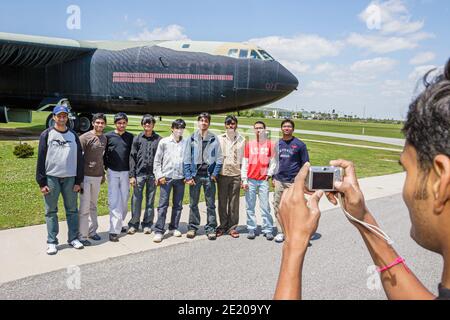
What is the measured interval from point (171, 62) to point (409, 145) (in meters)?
14.9

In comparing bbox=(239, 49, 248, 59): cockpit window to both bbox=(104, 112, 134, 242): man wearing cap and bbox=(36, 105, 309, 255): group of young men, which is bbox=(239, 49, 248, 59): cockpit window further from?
bbox=(104, 112, 134, 242): man wearing cap

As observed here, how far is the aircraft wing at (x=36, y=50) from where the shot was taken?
15.9m

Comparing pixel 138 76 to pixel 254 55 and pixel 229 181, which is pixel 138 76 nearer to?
pixel 254 55

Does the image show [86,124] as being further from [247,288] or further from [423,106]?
[423,106]

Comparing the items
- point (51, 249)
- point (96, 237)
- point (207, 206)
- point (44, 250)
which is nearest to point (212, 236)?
point (207, 206)

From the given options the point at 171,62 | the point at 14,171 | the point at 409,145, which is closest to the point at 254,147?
the point at 409,145

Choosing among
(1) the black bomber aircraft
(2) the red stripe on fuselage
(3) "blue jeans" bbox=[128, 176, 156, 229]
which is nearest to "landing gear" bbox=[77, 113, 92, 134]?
(1) the black bomber aircraft

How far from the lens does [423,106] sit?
3.54 feet

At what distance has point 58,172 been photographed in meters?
5.02

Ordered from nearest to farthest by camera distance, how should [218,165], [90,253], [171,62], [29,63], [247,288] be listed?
[247,288] < [90,253] < [218,165] < [171,62] < [29,63]

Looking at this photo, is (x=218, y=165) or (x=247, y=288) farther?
(x=218, y=165)

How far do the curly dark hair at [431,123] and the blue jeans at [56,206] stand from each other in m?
5.01
